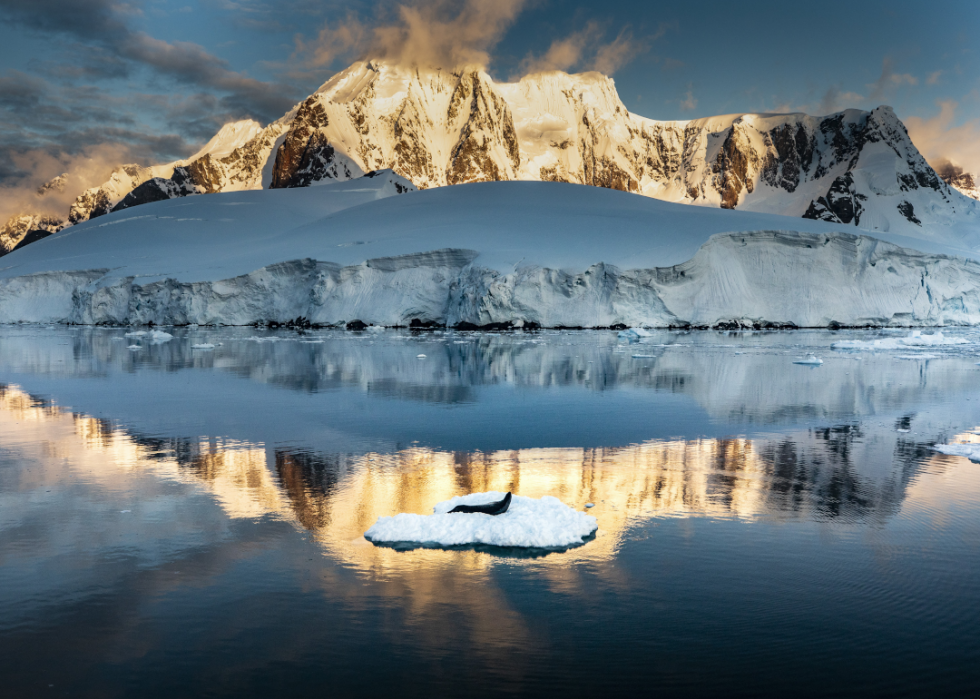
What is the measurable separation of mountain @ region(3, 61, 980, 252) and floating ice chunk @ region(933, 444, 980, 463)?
348 ft

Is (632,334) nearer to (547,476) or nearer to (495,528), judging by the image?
(547,476)

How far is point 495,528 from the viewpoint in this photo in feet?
14.5

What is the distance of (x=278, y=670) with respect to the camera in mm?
2891

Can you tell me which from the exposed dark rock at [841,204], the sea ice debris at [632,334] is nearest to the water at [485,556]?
the sea ice debris at [632,334]

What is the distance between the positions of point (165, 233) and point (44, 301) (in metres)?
8.22

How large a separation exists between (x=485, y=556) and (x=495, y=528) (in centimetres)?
25

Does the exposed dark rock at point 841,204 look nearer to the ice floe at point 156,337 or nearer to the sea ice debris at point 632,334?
the sea ice debris at point 632,334

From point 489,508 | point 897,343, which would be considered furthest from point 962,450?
point 897,343

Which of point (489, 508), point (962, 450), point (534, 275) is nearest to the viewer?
point (489, 508)

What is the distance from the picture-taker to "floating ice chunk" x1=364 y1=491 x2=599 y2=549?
4301 millimetres

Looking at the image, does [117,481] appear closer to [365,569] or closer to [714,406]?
[365,569]

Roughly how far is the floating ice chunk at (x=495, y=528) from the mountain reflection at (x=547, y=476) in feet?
0.45

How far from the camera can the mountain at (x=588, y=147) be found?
110438mm

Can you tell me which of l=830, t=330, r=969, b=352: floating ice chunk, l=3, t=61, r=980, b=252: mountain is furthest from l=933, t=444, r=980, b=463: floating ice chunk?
l=3, t=61, r=980, b=252: mountain
